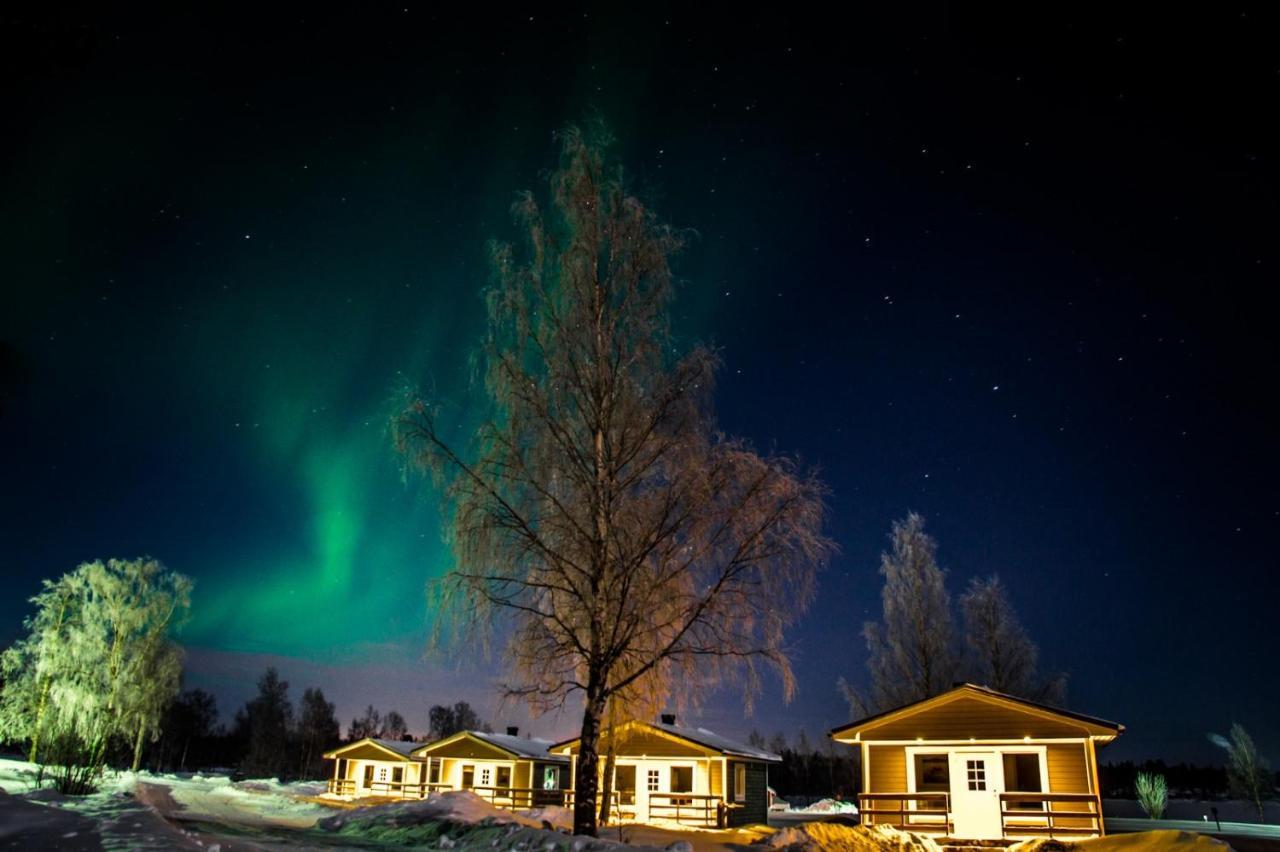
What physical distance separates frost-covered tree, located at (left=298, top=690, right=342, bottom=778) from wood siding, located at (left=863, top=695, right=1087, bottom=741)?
108960 mm

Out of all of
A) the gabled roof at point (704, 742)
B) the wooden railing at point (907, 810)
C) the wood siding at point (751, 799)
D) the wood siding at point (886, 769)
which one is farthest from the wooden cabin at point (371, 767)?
the wooden railing at point (907, 810)

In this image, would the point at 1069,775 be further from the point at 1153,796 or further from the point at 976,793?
the point at 1153,796

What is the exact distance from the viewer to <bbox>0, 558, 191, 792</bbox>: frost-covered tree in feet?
107

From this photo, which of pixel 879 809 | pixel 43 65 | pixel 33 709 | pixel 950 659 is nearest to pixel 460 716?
pixel 33 709

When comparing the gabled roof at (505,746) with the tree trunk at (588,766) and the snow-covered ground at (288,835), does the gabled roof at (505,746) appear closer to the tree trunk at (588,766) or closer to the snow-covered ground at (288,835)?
the snow-covered ground at (288,835)

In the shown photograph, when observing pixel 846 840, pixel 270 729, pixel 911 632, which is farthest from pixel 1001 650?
pixel 270 729

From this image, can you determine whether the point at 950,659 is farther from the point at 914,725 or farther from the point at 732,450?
the point at 732,450

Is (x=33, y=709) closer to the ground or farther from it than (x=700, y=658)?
closer to the ground

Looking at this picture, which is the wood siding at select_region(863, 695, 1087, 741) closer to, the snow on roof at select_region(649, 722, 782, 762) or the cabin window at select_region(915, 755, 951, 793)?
the cabin window at select_region(915, 755, 951, 793)

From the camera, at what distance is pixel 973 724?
71.9ft

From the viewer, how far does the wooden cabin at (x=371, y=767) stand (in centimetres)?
5088

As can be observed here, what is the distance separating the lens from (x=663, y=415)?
571 inches

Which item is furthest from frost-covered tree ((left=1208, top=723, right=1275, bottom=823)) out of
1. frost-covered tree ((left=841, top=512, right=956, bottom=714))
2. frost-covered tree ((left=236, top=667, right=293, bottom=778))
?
frost-covered tree ((left=236, top=667, right=293, bottom=778))

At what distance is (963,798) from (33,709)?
3823 centimetres
